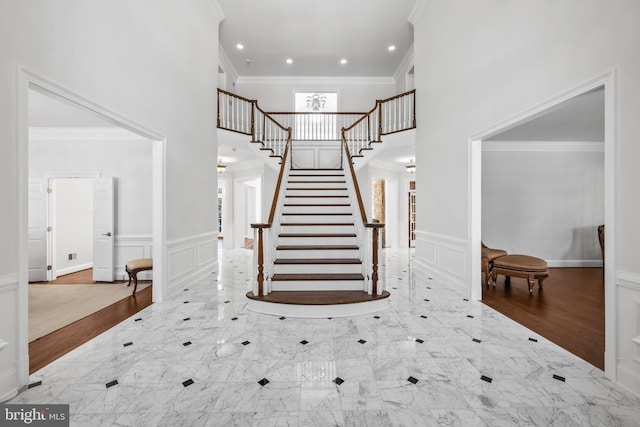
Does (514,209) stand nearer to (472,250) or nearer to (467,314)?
(472,250)

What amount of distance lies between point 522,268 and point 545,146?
3.98 meters

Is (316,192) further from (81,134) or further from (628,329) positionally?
(628,329)

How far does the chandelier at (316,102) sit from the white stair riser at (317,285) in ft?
23.8

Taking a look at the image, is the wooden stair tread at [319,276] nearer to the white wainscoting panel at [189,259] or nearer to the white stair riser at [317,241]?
the white stair riser at [317,241]

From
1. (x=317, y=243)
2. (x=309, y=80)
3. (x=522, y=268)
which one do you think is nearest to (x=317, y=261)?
(x=317, y=243)

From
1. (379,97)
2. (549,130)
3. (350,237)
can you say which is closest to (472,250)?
(350,237)

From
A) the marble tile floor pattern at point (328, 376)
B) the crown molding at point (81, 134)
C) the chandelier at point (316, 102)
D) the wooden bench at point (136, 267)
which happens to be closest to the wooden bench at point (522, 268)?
the marble tile floor pattern at point (328, 376)

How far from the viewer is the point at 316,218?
204 inches

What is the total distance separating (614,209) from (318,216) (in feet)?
12.7

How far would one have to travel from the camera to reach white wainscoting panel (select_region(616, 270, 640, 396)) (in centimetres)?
197

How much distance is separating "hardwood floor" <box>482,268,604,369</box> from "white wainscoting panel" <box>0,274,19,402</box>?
4.53 m

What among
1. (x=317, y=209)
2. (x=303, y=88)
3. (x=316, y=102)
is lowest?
(x=317, y=209)

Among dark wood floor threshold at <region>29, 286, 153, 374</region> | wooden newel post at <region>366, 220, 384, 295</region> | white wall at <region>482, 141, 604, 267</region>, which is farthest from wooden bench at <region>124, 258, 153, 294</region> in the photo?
white wall at <region>482, 141, 604, 267</region>

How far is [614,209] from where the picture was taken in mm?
2102
